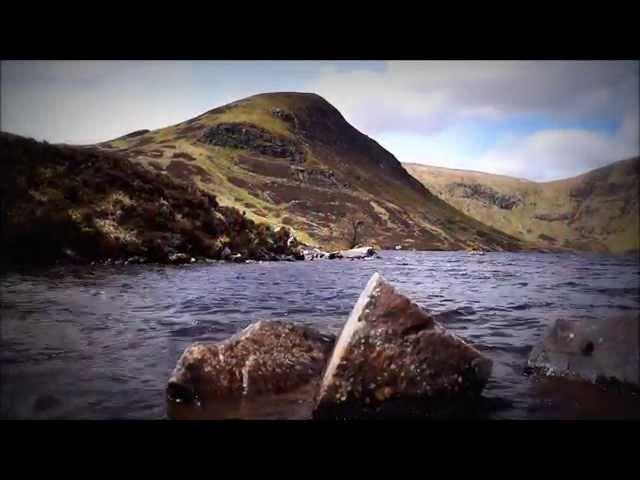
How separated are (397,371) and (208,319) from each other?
440 centimetres

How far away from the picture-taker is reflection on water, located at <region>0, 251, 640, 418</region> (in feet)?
14.8

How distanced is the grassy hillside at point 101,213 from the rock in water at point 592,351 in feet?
39.2

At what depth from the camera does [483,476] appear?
371cm

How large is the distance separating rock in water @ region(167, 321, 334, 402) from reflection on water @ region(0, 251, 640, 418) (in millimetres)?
272

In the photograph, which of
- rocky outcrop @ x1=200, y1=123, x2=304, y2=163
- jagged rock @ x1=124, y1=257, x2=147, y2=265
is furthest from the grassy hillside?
rocky outcrop @ x1=200, y1=123, x2=304, y2=163

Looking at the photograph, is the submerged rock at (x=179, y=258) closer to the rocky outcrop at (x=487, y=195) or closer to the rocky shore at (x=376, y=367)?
the rocky shore at (x=376, y=367)

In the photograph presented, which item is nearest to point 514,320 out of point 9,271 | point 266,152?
point 9,271

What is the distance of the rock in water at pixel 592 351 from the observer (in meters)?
4.50

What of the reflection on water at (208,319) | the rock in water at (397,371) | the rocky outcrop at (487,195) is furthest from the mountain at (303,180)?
the rocky outcrop at (487,195)

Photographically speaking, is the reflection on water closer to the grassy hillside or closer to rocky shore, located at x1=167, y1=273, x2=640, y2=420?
rocky shore, located at x1=167, y1=273, x2=640, y2=420
